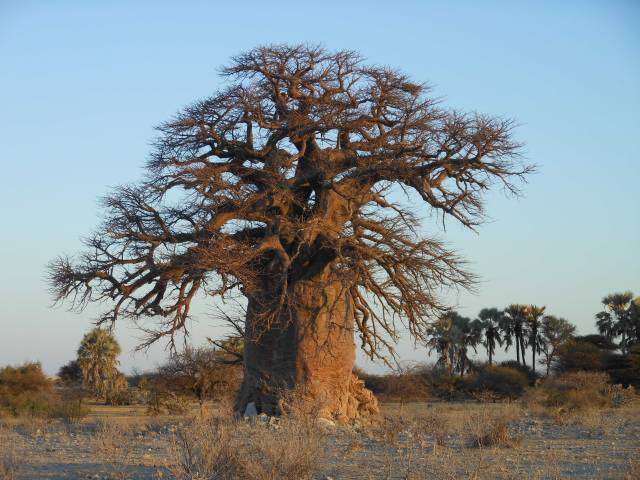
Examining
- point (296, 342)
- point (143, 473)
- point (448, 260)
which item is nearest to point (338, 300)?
point (296, 342)

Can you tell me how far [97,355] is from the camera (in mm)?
30047

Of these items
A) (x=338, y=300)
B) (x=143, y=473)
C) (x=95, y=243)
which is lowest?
(x=143, y=473)

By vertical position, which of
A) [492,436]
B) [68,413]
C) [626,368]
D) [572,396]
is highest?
[626,368]

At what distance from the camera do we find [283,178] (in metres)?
11.4

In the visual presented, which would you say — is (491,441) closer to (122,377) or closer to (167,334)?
(167,334)

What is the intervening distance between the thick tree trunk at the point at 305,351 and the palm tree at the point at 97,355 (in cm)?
1938

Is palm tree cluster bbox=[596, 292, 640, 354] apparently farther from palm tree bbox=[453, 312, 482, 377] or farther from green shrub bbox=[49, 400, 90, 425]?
green shrub bbox=[49, 400, 90, 425]

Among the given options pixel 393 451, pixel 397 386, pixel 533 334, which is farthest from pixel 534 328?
pixel 393 451

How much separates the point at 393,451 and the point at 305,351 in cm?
311

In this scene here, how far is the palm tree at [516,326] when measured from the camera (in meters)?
37.1

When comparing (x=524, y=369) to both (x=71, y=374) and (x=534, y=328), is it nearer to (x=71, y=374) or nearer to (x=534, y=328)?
(x=534, y=328)

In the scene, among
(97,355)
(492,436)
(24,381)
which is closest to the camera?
(492,436)

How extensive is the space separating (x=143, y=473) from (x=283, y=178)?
5380mm

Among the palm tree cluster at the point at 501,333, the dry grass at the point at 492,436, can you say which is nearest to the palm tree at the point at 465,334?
the palm tree cluster at the point at 501,333
